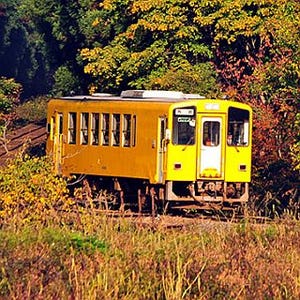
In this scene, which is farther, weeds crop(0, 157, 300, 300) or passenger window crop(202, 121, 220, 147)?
passenger window crop(202, 121, 220, 147)

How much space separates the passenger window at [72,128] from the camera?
26.0m

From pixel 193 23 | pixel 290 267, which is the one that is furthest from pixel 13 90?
pixel 290 267

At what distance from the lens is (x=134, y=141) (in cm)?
2412

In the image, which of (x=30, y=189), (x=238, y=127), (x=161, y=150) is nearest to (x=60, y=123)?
(x=161, y=150)

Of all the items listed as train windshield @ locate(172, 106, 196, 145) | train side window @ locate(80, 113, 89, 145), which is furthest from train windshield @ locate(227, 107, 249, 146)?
train side window @ locate(80, 113, 89, 145)

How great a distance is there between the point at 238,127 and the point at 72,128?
4048 millimetres

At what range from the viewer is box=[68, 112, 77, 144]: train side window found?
26.0 m

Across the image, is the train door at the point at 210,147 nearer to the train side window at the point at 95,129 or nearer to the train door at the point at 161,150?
the train door at the point at 161,150

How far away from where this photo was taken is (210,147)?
78.3ft

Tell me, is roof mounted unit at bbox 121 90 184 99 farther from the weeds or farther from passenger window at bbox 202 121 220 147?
the weeds

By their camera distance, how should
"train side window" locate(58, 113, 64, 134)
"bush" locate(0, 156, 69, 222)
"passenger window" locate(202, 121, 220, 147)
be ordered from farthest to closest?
"train side window" locate(58, 113, 64, 134)
"passenger window" locate(202, 121, 220, 147)
"bush" locate(0, 156, 69, 222)

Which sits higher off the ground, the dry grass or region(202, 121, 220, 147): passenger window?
the dry grass

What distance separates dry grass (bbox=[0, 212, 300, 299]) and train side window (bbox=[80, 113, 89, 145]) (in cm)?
1108

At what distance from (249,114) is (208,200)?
2025mm
